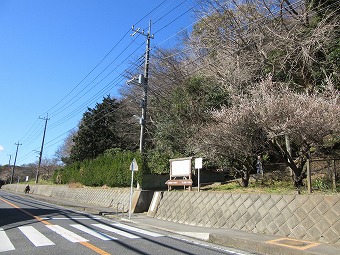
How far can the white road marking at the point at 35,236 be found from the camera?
7.40m

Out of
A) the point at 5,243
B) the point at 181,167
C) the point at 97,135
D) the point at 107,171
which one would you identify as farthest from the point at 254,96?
the point at 97,135

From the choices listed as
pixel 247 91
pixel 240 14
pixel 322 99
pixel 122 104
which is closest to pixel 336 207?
pixel 322 99

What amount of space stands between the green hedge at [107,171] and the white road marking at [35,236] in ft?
32.1

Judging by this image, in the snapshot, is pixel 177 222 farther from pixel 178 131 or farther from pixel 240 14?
pixel 240 14

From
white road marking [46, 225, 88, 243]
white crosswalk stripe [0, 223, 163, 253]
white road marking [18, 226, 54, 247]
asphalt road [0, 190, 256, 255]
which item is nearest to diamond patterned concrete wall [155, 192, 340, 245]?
asphalt road [0, 190, 256, 255]

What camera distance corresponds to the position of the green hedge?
21.2 metres

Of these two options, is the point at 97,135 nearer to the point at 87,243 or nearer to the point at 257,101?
the point at 257,101

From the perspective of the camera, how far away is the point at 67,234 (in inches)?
347

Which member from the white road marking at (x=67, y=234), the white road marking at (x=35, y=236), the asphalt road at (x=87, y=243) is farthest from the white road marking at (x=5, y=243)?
the white road marking at (x=67, y=234)

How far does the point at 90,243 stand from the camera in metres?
7.60

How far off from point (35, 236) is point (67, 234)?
2.88ft

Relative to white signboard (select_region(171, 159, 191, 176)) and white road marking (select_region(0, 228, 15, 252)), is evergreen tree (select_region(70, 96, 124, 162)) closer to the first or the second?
white signboard (select_region(171, 159, 191, 176))

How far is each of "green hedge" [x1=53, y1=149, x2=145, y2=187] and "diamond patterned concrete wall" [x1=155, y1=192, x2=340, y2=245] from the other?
7.15m

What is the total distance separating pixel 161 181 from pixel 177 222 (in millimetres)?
7695
